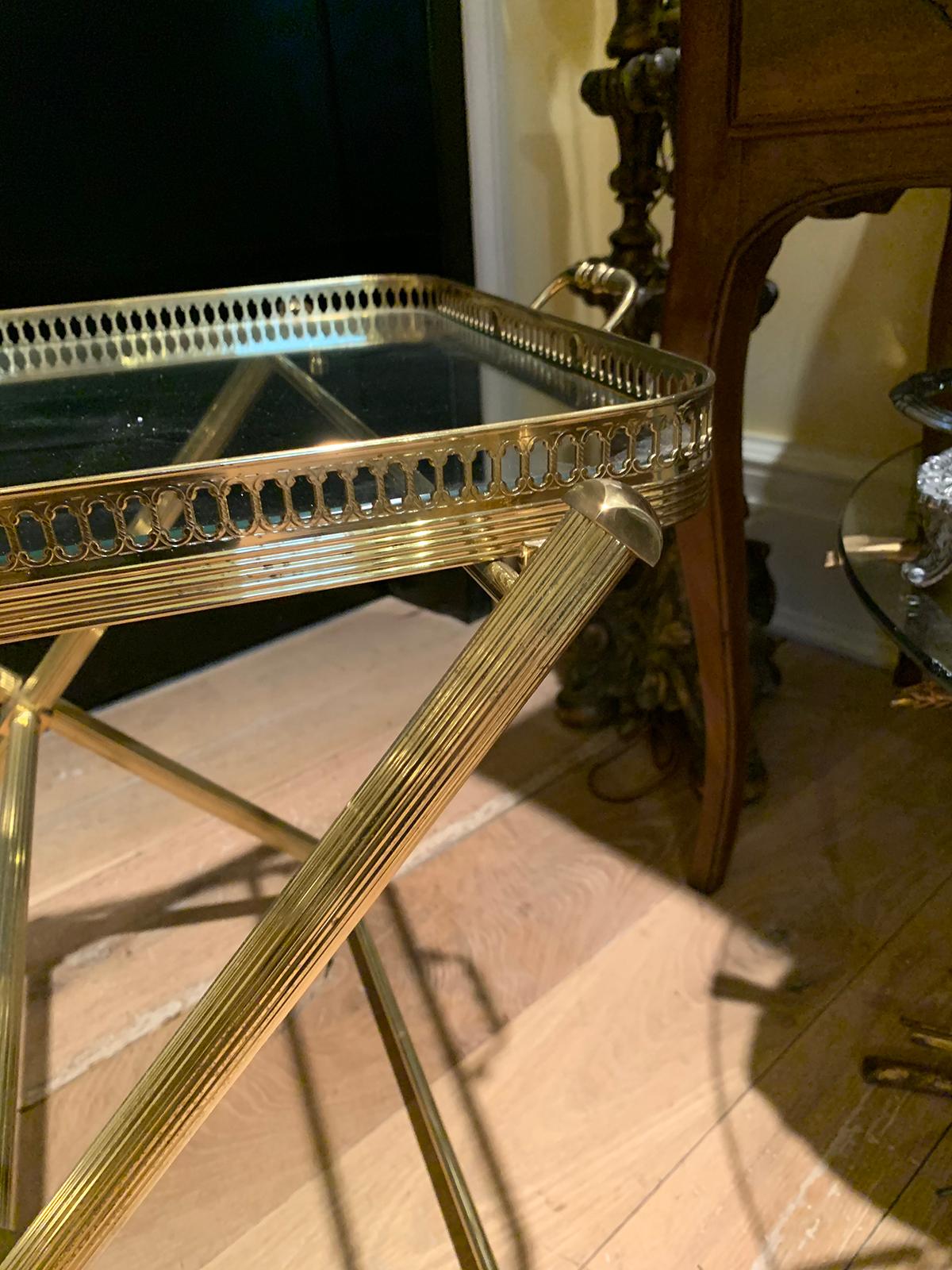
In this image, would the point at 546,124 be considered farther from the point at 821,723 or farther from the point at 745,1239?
the point at 745,1239

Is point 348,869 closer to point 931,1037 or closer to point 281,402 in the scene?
point 281,402

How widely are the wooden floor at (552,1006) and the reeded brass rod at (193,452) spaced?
27 centimetres

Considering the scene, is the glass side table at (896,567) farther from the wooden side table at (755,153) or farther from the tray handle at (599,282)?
the tray handle at (599,282)

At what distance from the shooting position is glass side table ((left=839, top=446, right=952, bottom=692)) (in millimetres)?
475

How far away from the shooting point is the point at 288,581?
1.20 feet

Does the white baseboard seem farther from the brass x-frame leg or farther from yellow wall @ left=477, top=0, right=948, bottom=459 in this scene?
the brass x-frame leg

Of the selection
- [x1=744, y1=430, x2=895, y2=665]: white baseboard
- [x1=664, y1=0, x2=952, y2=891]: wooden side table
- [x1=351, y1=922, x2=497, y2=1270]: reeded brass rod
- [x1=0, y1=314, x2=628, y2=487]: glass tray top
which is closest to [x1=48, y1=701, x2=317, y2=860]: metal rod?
[x1=351, y1=922, x2=497, y2=1270]: reeded brass rod

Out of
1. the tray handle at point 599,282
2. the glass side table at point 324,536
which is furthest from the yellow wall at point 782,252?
the glass side table at point 324,536

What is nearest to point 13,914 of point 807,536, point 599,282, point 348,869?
point 348,869

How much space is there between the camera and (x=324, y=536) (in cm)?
37

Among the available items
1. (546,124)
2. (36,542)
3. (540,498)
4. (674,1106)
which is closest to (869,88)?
(540,498)

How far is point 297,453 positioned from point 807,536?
0.95 metres

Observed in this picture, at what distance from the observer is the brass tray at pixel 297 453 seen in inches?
13.7

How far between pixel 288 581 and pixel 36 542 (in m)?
0.10
